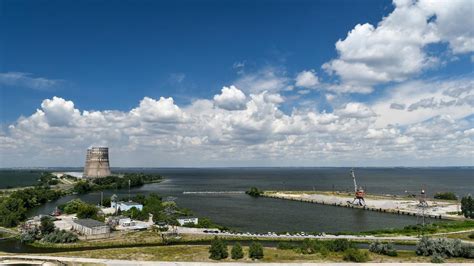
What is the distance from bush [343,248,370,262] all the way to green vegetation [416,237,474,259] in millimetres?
10011

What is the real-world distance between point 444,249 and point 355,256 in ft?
48.0

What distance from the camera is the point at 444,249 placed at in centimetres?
5916

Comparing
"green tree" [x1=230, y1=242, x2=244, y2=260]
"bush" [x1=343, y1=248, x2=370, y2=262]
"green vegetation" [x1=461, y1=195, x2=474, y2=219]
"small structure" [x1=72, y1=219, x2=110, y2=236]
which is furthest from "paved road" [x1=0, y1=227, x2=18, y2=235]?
"green vegetation" [x1=461, y1=195, x2=474, y2=219]

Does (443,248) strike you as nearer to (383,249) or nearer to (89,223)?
(383,249)

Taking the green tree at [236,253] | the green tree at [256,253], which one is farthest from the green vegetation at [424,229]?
the green tree at [236,253]

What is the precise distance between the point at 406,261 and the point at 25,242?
6765 centimetres

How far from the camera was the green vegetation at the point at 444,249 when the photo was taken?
193 feet

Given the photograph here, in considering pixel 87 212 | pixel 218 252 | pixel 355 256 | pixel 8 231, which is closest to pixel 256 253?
pixel 218 252

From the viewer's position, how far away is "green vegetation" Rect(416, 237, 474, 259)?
5875cm

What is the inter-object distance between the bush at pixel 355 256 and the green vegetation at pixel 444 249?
10011 millimetres

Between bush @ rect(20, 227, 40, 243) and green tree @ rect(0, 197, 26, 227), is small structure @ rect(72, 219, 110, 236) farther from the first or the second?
green tree @ rect(0, 197, 26, 227)

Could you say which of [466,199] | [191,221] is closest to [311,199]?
[466,199]

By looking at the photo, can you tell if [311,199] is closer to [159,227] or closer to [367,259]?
→ [159,227]

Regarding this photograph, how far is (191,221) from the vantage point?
91312 millimetres
